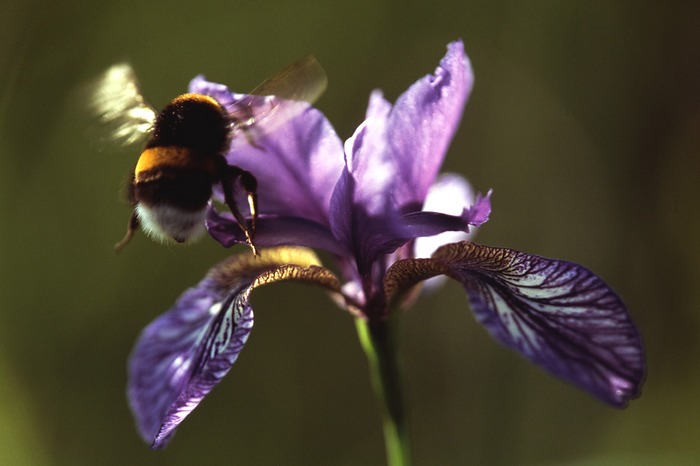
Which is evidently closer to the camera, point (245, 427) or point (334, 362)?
point (245, 427)

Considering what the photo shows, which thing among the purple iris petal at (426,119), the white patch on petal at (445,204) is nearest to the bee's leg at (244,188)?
the purple iris petal at (426,119)

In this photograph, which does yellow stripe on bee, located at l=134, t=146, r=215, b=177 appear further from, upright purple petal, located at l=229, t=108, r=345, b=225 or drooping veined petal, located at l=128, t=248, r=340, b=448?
drooping veined petal, located at l=128, t=248, r=340, b=448

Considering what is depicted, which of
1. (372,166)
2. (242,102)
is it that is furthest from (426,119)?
(242,102)

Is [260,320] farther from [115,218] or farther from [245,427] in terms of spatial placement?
[115,218]

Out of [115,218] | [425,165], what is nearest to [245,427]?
[115,218]

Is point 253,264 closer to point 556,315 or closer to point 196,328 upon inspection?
point 196,328

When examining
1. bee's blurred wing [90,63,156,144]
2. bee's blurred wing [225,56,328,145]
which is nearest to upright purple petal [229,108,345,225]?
bee's blurred wing [225,56,328,145]
